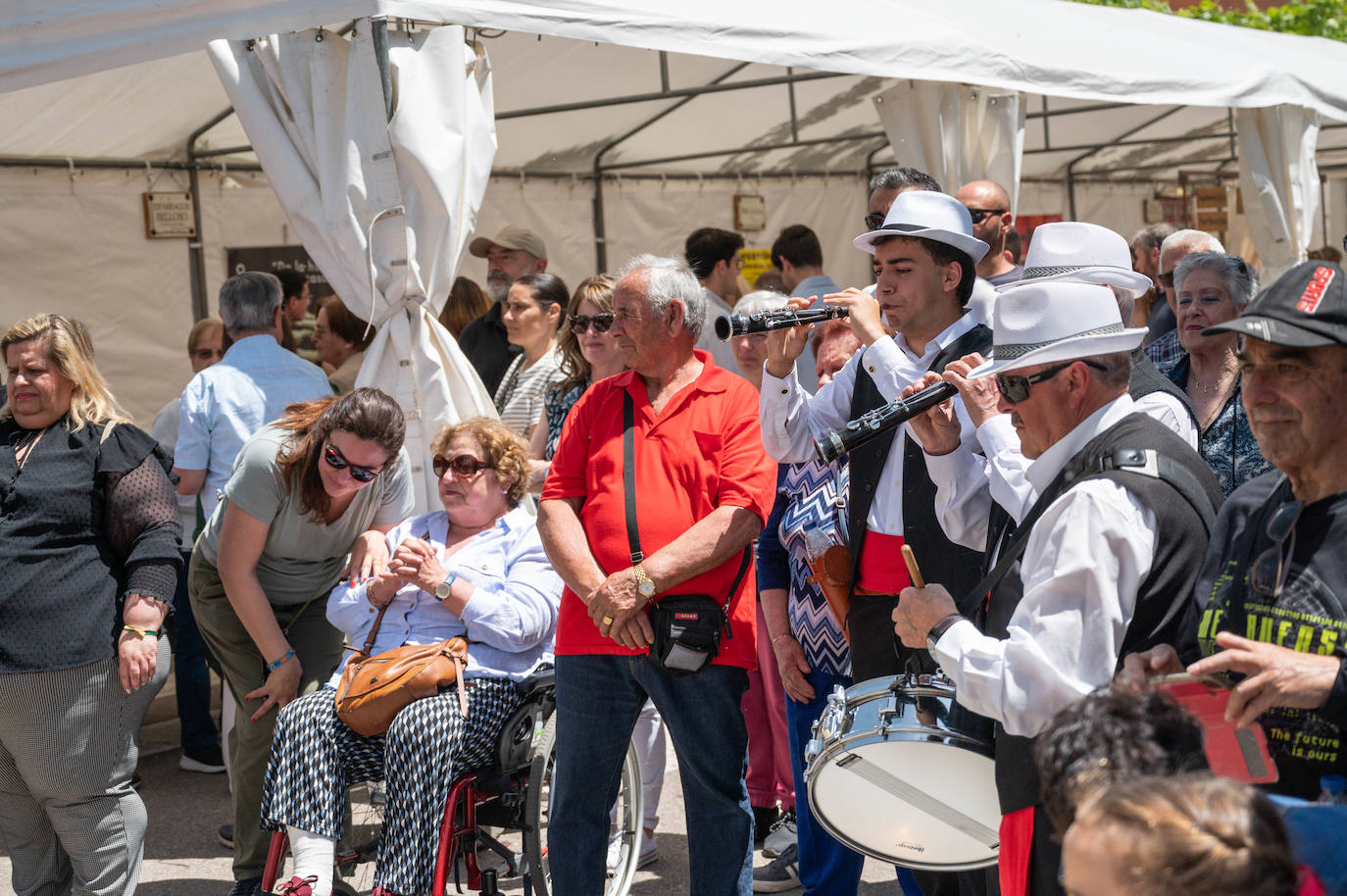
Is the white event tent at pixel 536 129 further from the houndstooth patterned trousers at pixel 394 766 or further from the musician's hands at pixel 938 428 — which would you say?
the musician's hands at pixel 938 428

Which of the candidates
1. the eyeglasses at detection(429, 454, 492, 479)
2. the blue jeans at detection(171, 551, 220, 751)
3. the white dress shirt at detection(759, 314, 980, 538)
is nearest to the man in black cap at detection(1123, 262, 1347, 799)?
the white dress shirt at detection(759, 314, 980, 538)

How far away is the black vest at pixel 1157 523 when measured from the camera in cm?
228

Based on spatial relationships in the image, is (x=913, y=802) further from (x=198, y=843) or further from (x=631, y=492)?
(x=198, y=843)

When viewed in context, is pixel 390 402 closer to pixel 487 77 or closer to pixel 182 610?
pixel 487 77

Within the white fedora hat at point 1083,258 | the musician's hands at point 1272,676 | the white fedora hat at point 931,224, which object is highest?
the white fedora hat at point 931,224

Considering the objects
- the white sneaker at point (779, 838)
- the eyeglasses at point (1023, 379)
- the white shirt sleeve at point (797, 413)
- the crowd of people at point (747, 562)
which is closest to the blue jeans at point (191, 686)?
the crowd of people at point (747, 562)

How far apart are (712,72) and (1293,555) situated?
7436mm

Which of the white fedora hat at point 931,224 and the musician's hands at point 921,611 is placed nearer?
the musician's hands at point 921,611

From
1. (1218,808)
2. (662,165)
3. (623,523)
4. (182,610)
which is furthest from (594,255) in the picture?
(1218,808)

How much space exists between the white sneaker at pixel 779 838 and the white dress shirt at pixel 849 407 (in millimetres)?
1535

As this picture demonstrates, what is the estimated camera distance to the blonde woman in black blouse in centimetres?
403

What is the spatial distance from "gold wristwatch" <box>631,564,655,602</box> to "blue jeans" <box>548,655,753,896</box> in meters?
0.21

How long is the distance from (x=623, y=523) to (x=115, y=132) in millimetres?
5575

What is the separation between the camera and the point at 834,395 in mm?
3781
